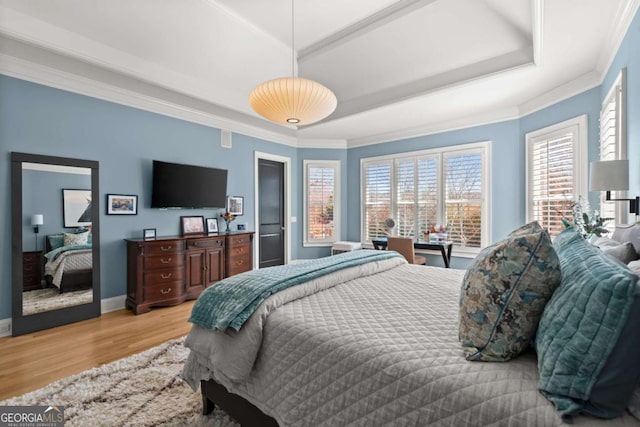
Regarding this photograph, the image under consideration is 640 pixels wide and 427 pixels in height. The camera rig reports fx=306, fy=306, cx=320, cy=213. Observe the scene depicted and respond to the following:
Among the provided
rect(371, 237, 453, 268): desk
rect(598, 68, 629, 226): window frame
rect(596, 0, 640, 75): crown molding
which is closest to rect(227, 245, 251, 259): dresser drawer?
rect(371, 237, 453, 268): desk

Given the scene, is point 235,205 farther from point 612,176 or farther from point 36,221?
point 612,176

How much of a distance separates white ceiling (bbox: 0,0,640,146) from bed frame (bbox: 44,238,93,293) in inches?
79.5

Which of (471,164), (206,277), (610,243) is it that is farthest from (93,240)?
(471,164)

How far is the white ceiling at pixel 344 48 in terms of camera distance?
2.67m

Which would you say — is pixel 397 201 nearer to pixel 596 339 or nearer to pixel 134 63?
pixel 134 63

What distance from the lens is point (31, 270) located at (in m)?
3.04

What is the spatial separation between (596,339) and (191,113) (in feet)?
15.4

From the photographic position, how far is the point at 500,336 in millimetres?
1040

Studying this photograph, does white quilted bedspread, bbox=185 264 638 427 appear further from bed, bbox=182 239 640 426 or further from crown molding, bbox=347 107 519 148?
crown molding, bbox=347 107 519 148

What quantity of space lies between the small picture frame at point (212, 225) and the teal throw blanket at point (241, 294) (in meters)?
2.79

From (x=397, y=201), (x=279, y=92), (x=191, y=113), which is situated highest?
(x=191, y=113)

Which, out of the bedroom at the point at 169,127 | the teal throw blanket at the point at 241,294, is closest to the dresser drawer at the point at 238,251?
the bedroom at the point at 169,127

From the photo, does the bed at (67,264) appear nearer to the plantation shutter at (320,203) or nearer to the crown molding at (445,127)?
the plantation shutter at (320,203)

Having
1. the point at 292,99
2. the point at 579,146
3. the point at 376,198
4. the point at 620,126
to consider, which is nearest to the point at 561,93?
→ the point at 579,146
